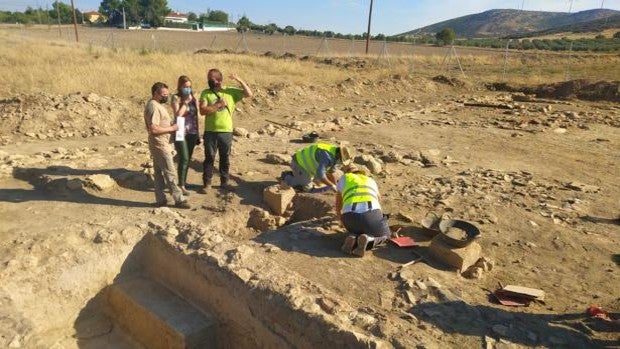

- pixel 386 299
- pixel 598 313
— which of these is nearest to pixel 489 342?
pixel 386 299

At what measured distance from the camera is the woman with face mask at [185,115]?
18.3 ft

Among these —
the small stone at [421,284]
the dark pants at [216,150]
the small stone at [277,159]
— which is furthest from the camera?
the small stone at [277,159]

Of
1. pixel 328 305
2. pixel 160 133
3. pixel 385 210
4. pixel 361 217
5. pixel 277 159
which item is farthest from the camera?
pixel 277 159

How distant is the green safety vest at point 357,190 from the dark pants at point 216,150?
6.20ft

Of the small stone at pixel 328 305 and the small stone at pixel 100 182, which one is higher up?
the small stone at pixel 100 182

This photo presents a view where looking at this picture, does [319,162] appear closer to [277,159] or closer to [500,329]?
[277,159]

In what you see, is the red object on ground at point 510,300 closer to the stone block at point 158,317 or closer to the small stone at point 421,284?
the small stone at point 421,284

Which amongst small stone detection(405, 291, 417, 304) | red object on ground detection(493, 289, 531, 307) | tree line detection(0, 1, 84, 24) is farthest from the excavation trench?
tree line detection(0, 1, 84, 24)

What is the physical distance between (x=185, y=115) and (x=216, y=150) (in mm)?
634

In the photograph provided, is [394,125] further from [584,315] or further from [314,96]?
[584,315]

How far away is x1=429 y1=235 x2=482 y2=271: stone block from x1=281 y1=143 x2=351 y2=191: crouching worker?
5.19 ft

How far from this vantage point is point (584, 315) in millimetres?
3840

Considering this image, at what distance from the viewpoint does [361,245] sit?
4.64m

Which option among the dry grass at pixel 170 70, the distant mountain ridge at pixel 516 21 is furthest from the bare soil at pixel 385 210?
the distant mountain ridge at pixel 516 21
